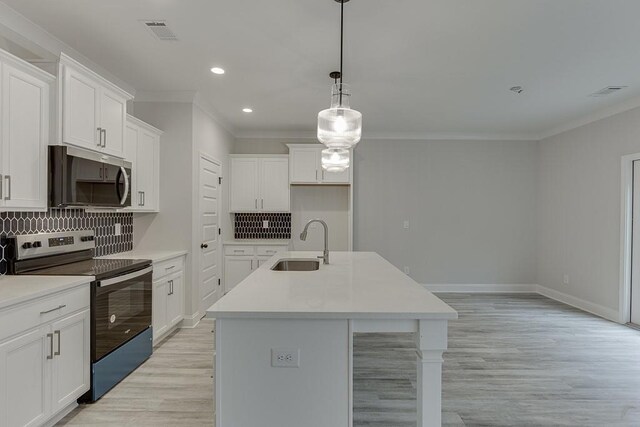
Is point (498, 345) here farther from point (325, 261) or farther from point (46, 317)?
point (46, 317)

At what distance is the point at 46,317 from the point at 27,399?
1.38ft

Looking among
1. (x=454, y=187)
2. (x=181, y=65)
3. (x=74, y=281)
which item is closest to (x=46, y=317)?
(x=74, y=281)

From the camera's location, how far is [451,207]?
595 centimetres

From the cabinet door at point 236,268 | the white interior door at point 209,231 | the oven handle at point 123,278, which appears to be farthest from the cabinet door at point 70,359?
the cabinet door at point 236,268

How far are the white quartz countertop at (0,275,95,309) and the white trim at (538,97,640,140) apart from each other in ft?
18.8

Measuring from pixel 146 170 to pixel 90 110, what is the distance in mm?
1089

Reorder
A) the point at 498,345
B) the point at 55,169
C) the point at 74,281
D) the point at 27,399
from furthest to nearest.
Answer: the point at 498,345, the point at 55,169, the point at 74,281, the point at 27,399

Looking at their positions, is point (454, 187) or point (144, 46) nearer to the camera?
point (144, 46)

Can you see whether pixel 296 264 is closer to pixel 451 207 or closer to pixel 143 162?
pixel 143 162

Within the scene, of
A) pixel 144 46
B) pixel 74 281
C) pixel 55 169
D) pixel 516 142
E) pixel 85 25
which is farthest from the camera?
pixel 516 142

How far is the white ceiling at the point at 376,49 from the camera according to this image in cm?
239

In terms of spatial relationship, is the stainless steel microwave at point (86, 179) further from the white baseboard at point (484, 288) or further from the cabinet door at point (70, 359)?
the white baseboard at point (484, 288)

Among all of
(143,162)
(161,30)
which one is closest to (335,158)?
(161,30)

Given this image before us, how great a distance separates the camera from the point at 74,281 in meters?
2.21
